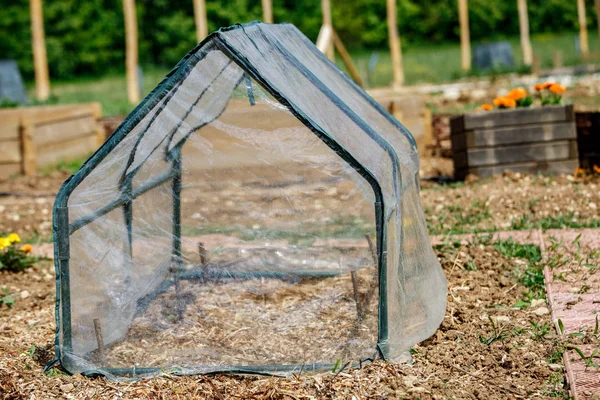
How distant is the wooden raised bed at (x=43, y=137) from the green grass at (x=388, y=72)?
10.9ft

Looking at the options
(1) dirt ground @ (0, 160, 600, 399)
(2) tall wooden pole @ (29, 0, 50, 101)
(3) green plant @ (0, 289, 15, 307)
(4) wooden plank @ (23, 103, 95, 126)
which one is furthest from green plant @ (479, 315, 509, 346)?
(2) tall wooden pole @ (29, 0, 50, 101)

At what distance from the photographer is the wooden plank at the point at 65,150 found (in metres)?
11.2

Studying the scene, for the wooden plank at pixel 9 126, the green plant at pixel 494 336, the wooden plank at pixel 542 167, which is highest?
the wooden plank at pixel 9 126

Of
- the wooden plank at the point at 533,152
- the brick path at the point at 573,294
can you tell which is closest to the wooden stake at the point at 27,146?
the wooden plank at the point at 533,152

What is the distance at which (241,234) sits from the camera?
4.32 m

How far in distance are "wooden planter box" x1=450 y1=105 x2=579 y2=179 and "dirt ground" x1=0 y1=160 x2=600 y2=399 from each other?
1.31m

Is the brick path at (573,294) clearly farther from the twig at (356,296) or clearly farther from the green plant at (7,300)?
the green plant at (7,300)

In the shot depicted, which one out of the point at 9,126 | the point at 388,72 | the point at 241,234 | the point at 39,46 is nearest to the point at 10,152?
the point at 9,126

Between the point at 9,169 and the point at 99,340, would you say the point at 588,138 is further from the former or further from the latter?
the point at 9,169

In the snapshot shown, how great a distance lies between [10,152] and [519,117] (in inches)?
262

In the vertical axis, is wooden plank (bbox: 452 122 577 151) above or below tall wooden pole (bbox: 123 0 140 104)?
below

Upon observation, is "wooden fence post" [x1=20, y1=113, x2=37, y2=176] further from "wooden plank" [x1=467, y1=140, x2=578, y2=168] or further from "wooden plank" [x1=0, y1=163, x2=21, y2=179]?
"wooden plank" [x1=467, y1=140, x2=578, y2=168]

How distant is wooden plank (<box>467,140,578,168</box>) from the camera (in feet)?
25.2

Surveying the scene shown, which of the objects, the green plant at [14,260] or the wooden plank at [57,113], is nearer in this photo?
the green plant at [14,260]
